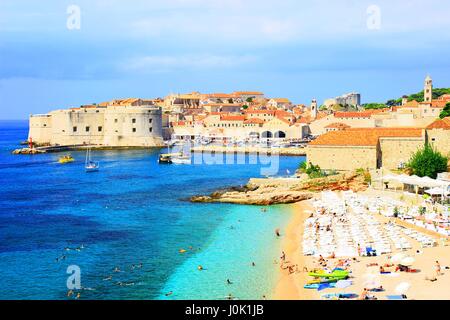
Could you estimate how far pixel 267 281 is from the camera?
1114 cm

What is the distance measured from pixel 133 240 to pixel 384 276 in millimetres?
7114

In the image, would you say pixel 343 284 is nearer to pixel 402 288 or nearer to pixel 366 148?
pixel 402 288

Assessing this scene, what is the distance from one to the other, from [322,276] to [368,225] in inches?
181

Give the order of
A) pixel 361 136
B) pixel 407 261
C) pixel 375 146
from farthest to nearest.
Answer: pixel 361 136
pixel 375 146
pixel 407 261

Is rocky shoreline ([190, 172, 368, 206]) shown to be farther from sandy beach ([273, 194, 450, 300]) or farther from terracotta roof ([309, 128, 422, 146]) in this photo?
sandy beach ([273, 194, 450, 300])

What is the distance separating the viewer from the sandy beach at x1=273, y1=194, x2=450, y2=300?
957 centimetres

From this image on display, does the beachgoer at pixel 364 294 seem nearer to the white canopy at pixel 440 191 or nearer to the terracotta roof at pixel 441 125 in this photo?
the white canopy at pixel 440 191

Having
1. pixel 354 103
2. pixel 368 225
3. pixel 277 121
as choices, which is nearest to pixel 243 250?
pixel 368 225

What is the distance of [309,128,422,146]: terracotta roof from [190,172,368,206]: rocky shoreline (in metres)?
1.89

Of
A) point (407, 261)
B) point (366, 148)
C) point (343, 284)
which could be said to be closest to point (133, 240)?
point (343, 284)

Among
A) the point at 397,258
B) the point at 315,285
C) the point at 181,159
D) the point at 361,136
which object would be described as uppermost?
the point at 361,136

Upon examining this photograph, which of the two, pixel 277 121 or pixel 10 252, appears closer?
pixel 10 252

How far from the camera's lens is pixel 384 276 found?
34.7ft
